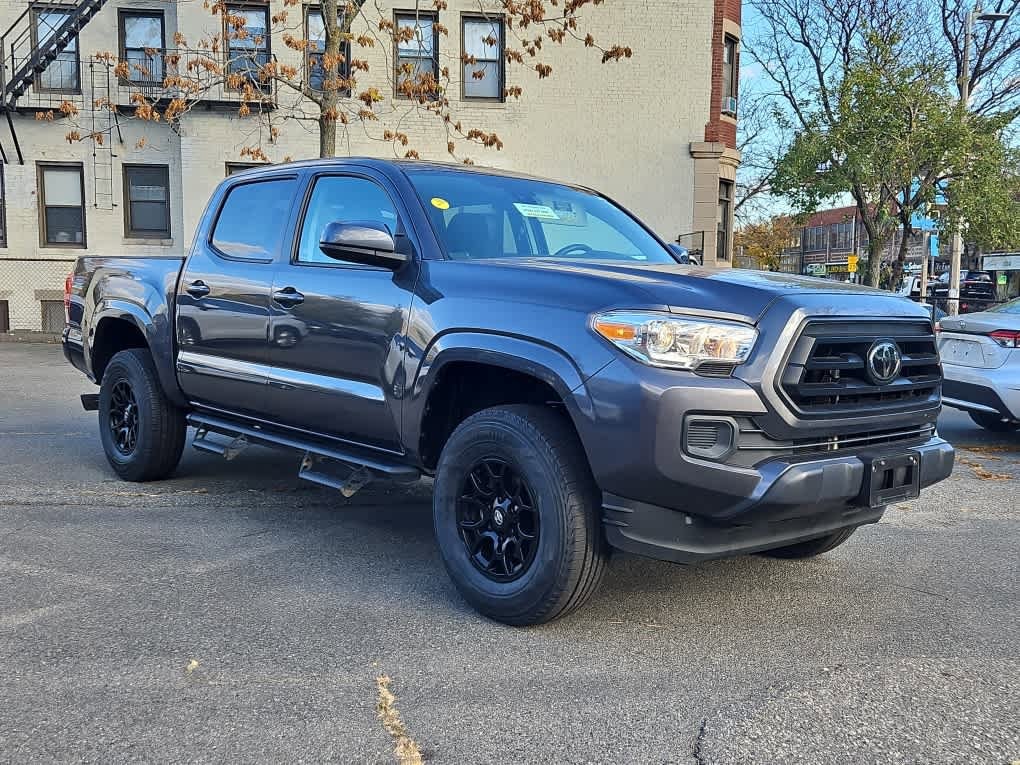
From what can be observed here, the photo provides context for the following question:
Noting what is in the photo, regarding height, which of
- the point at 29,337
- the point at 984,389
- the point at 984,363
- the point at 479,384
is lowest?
the point at 29,337

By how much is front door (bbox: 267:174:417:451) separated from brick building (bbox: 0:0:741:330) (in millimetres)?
→ 15311

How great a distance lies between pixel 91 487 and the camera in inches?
233

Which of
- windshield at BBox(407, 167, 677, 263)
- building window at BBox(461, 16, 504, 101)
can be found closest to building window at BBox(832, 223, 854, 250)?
building window at BBox(461, 16, 504, 101)

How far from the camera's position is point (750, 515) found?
318cm

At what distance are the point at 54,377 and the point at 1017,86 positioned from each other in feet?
86.3

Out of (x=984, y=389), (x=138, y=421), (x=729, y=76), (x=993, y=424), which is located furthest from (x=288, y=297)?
(x=729, y=76)

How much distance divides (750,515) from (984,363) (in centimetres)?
567

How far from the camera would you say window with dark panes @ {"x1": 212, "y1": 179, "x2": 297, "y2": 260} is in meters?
4.97

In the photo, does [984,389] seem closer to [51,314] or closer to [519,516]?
[519,516]

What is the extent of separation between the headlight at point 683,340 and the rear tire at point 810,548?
160cm

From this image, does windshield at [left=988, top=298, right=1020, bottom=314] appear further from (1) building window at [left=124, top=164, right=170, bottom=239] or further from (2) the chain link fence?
(2) the chain link fence

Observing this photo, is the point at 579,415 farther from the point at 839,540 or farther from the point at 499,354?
the point at 839,540

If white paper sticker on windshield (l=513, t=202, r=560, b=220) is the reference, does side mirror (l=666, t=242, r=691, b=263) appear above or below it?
below

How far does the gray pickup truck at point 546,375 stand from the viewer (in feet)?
10.4
